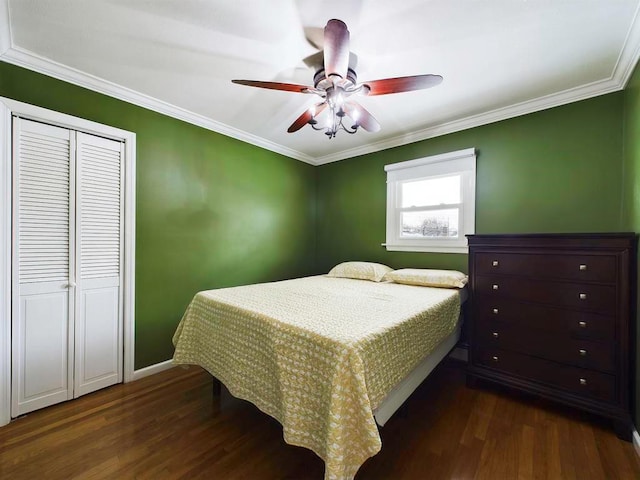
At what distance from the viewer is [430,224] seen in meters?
3.15

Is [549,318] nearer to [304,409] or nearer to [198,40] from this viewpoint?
[304,409]

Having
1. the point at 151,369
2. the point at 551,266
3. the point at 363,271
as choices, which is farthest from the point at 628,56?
the point at 151,369

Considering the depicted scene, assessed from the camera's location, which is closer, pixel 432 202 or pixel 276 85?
pixel 276 85

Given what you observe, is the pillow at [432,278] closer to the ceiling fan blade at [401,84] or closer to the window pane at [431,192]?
the window pane at [431,192]

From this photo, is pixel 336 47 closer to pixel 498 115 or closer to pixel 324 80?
pixel 324 80

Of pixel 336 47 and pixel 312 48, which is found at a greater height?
pixel 312 48

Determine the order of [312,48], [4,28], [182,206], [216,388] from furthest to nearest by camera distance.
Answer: [182,206], [216,388], [312,48], [4,28]

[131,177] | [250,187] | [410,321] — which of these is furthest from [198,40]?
[410,321]

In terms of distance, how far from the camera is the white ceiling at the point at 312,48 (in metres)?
1.50

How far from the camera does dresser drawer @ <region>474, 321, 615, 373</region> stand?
179 cm

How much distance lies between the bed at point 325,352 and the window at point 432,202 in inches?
35.6

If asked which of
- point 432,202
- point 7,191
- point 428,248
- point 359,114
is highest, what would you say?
point 359,114

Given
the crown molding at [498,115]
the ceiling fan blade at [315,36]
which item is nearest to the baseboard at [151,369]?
the ceiling fan blade at [315,36]

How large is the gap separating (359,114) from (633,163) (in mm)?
1933
